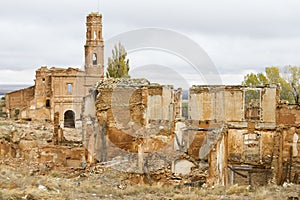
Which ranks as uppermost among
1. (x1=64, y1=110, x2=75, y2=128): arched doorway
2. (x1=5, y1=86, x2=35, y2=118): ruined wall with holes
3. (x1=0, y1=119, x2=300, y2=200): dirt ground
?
(x1=5, y1=86, x2=35, y2=118): ruined wall with holes

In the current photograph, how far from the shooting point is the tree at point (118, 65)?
140ft

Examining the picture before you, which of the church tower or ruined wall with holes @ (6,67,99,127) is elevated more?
the church tower

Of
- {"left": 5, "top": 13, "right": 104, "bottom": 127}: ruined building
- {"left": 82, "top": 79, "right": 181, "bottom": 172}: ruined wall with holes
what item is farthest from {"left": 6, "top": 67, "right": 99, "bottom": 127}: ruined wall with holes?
{"left": 82, "top": 79, "right": 181, "bottom": 172}: ruined wall with holes

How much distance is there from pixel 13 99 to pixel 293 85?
88.3 feet

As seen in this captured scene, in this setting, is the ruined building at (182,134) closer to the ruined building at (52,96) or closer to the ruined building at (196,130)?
the ruined building at (196,130)

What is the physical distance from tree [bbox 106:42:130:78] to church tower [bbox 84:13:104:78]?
5.54ft

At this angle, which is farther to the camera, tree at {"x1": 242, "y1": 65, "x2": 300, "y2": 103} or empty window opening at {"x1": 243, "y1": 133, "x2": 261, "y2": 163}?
tree at {"x1": 242, "y1": 65, "x2": 300, "y2": 103}

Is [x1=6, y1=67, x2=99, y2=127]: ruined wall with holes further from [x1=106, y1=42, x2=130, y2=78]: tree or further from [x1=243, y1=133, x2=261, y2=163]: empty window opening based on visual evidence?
[x1=243, y1=133, x2=261, y2=163]: empty window opening

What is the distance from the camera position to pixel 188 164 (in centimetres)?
1725

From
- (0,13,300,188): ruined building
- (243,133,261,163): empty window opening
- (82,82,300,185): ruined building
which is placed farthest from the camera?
(243,133,261,163): empty window opening

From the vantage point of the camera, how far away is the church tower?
148 ft

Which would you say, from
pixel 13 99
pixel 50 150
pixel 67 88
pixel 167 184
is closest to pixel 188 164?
pixel 167 184

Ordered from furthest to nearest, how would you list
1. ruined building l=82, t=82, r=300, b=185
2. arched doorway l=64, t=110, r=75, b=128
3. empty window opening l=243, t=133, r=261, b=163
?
arched doorway l=64, t=110, r=75, b=128, empty window opening l=243, t=133, r=261, b=163, ruined building l=82, t=82, r=300, b=185

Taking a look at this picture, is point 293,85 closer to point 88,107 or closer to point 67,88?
point 67,88
